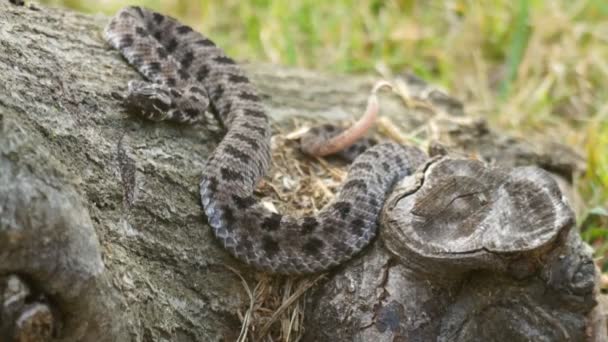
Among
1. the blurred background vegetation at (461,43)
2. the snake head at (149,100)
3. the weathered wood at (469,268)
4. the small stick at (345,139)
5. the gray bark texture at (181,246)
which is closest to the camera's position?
the gray bark texture at (181,246)

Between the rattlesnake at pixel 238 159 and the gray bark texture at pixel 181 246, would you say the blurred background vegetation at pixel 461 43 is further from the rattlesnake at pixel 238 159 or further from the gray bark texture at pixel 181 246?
the gray bark texture at pixel 181 246

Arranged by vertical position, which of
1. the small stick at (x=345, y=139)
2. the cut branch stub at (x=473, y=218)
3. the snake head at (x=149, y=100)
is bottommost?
the small stick at (x=345, y=139)

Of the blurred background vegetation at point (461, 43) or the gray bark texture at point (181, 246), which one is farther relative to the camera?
the blurred background vegetation at point (461, 43)

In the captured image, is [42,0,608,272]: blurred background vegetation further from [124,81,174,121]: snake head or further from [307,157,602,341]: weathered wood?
[307,157,602,341]: weathered wood

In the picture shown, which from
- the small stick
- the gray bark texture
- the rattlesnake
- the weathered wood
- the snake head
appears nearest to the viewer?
the gray bark texture

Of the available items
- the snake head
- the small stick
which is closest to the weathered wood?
the small stick

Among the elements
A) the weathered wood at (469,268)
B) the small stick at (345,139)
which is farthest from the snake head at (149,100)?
the weathered wood at (469,268)

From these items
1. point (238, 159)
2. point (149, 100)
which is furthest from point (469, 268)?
point (149, 100)

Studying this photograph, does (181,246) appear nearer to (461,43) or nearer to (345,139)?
(345,139)
